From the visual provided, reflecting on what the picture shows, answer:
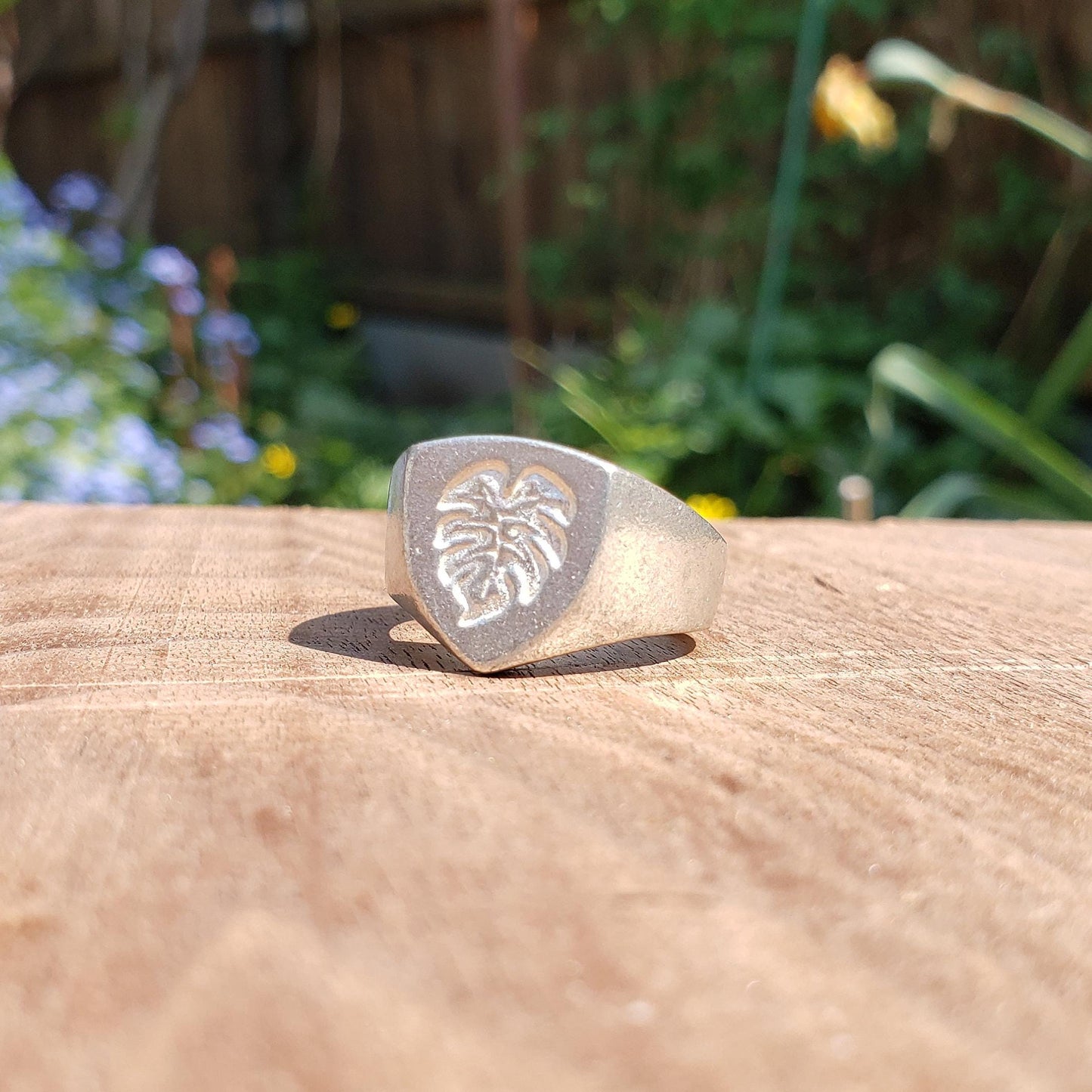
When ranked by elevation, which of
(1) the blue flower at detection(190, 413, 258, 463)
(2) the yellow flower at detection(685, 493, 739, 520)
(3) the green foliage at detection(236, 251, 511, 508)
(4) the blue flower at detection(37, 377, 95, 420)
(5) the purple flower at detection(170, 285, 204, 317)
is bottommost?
(3) the green foliage at detection(236, 251, 511, 508)

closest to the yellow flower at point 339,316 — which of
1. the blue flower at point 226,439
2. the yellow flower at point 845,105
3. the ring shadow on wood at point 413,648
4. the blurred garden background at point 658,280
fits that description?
the blurred garden background at point 658,280


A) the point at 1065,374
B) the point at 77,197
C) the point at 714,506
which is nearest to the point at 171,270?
the point at 77,197

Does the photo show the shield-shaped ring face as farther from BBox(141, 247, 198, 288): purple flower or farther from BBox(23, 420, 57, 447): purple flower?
BBox(141, 247, 198, 288): purple flower

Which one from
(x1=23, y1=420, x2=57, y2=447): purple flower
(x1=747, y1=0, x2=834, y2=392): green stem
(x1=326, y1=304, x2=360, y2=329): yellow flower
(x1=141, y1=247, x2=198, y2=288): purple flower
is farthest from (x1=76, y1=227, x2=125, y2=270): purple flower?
(x1=747, y1=0, x2=834, y2=392): green stem

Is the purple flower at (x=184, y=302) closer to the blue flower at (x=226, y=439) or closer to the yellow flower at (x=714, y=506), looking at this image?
the blue flower at (x=226, y=439)

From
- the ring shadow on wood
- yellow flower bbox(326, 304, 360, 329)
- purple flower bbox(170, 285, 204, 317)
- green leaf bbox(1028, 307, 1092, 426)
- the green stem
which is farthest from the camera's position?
yellow flower bbox(326, 304, 360, 329)

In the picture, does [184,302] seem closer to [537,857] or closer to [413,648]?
[413,648]
